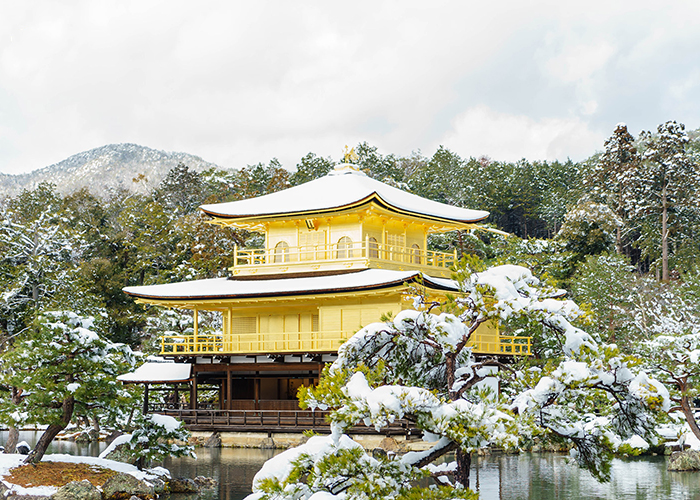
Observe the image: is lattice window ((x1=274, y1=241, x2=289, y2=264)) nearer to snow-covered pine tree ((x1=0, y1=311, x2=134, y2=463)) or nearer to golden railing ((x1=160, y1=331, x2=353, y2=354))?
golden railing ((x1=160, y1=331, x2=353, y2=354))

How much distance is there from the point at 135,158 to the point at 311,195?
134 m

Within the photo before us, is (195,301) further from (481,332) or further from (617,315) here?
(617,315)

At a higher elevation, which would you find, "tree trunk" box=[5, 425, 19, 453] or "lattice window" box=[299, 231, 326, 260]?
"lattice window" box=[299, 231, 326, 260]

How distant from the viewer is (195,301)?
29.3 meters

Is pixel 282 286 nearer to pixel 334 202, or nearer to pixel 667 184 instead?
pixel 334 202

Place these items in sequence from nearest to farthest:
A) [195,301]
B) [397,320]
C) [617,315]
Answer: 1. [397,320]
2. [195,301]
3. [617,315]

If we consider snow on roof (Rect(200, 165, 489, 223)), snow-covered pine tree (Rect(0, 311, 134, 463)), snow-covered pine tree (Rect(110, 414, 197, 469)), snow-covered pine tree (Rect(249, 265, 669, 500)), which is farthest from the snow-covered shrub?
snow on roof (Rect(200, 165, 489, 223))

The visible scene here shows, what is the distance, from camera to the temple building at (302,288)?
2789 centimetres

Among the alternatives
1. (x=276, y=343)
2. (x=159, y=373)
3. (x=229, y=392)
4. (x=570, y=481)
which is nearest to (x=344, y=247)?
(x=276, y=343)

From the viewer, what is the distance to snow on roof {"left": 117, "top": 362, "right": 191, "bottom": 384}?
1031 inches

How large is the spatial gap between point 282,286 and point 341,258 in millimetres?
2804

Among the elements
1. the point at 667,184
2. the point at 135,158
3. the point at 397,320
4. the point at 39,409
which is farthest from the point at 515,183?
the point at 135,158

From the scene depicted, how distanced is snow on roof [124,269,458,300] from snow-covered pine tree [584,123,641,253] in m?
27.0

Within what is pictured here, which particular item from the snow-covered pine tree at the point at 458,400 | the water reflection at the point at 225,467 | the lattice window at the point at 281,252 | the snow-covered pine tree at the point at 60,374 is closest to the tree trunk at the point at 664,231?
the lattice window at the point at 281,252
